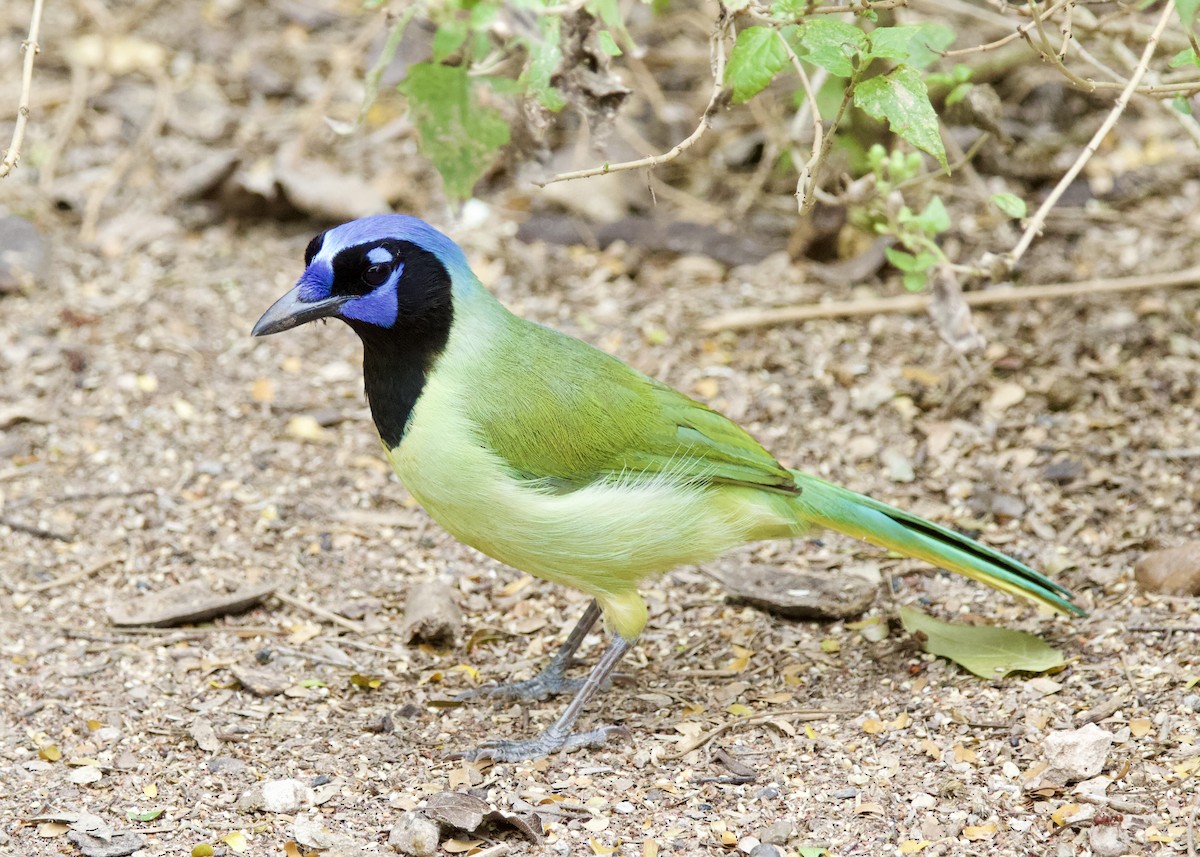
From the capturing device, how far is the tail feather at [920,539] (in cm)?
430

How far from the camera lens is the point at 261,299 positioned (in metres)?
6.52

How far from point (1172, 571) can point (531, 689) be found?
82.6 inches

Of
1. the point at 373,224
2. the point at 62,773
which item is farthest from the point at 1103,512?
the point at 62,773

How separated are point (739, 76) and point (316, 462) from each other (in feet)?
8.92

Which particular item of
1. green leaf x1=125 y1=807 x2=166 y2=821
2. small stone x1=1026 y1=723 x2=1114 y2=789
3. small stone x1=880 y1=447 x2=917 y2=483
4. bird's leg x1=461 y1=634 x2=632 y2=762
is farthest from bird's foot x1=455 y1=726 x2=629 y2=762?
small stone x1=880 y1=447 x2=917 y2=483

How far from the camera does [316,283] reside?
4016mm

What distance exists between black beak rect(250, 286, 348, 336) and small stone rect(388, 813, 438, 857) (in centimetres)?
143

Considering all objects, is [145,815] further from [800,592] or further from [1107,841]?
[1107,841]

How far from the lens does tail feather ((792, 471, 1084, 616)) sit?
4.30 metres

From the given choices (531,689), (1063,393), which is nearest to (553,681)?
(531,689)

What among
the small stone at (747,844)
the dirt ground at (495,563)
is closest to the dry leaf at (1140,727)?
the dirt ground at (495,563)

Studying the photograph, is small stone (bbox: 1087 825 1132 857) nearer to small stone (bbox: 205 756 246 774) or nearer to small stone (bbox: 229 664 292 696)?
small stone (bbox: 205 756 246 774)

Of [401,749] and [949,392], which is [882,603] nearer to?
[949,392]

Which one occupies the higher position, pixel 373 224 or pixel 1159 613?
pixel 373 224
